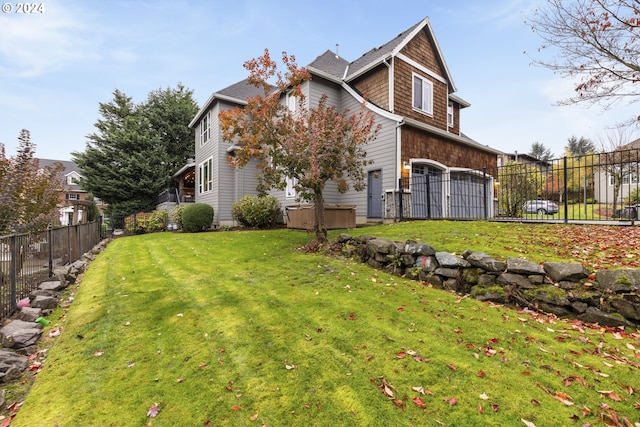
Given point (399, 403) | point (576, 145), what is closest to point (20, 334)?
point (399, 403)

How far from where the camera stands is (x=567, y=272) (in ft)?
13.2

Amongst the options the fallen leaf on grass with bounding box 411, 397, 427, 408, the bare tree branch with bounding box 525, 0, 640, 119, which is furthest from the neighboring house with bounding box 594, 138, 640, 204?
the fallen leaf on grass with bounding box 411, 397, 427, 408

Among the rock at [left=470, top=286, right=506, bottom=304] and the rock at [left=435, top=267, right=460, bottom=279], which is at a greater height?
the rock at [left=435, top=267, right=460, bottom=279]

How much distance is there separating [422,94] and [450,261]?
1146cm

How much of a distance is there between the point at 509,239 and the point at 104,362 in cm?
720

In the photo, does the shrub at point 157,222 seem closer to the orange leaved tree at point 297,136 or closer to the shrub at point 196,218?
the shrub at point 196,218

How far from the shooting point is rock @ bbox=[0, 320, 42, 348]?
3.49m

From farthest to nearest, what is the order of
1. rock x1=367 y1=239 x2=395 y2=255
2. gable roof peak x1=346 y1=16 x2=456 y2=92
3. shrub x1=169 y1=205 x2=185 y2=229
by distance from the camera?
shrub x1=169 y1=205 x2=185 y2=229, gable roof peak x1=346 y1=16 x2=456 y2=92, rock x1=367 y1=239 x2=395 y2=255

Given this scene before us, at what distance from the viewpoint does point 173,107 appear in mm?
28609

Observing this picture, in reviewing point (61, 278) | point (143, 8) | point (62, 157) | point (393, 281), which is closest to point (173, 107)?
point (143, 8)

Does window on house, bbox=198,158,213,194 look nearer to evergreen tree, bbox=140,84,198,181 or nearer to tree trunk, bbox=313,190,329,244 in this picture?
evergreen tree, bbox=140,84,198,181

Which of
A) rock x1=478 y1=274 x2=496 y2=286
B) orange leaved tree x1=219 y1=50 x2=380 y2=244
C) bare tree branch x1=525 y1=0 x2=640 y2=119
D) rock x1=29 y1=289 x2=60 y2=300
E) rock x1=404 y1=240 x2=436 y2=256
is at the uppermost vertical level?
bare tree branch x1=525 y1=0 x2=640 y2=119

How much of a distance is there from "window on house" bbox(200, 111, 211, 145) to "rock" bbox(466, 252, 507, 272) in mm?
17035

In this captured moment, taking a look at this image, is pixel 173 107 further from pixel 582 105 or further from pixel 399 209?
pixel 582 105
